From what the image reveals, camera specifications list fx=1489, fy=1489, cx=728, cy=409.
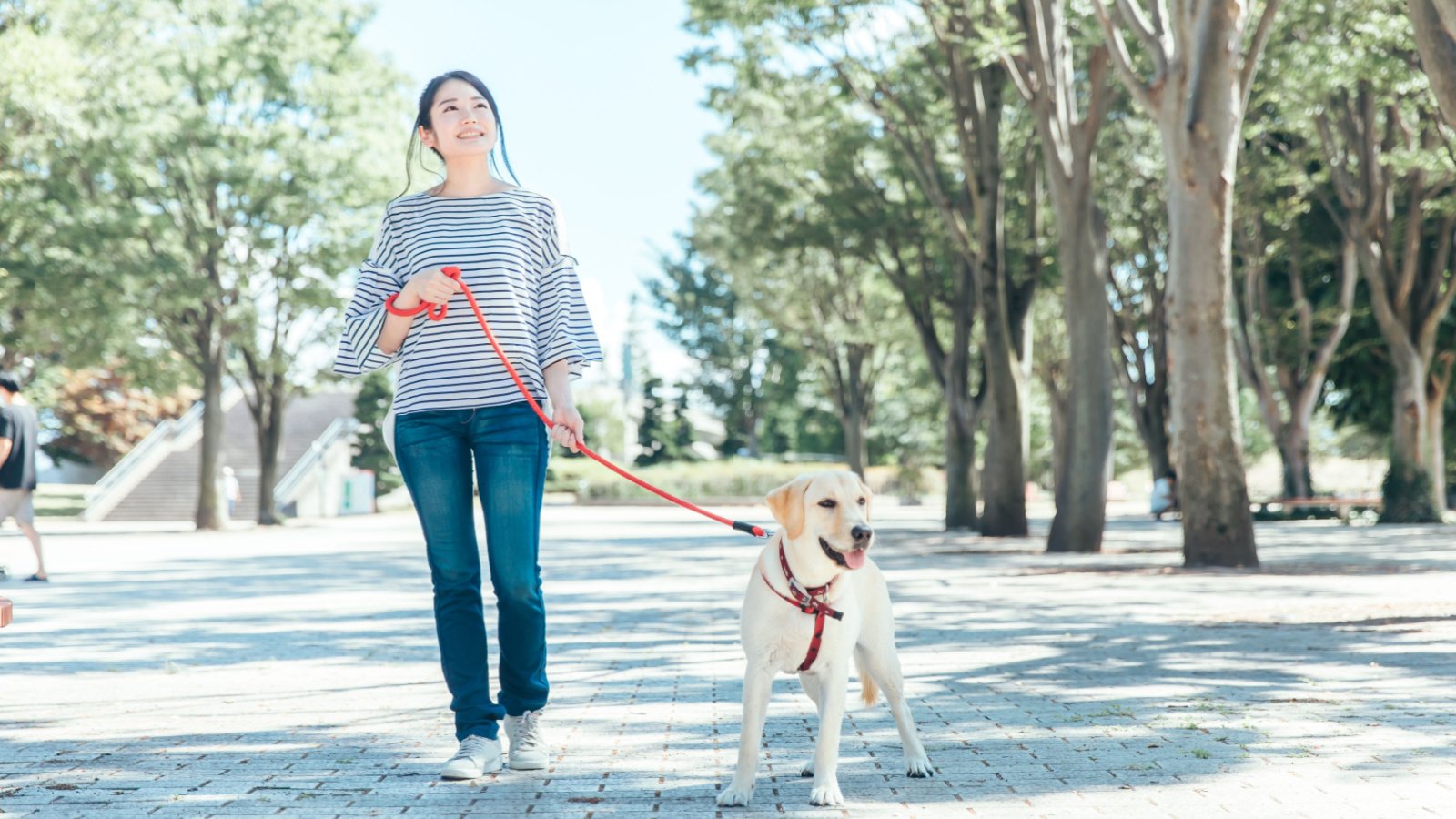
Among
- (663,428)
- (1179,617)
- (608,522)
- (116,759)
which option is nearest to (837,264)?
(608,522)

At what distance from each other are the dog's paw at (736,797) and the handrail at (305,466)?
38667 millimetres

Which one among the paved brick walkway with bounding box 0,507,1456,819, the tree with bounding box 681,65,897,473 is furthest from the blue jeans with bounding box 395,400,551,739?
the tree with bounding box 681,65,897,473

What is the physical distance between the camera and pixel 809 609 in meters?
4.44

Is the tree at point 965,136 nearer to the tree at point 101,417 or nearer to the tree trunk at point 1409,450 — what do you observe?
the tree trunk at point 1409,450

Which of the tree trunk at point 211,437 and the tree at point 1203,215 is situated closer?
the tree at point 1203,215

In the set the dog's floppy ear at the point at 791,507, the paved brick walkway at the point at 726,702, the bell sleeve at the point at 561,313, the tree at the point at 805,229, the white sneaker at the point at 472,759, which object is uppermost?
the tree at the point at 805,229

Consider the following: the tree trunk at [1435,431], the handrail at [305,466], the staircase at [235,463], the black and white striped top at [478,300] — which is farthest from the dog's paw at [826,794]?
the handrail at [305,466]

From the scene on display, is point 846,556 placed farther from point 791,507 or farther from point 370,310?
point 370,310

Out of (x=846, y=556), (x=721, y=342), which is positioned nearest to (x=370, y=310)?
(x=846, y=556)

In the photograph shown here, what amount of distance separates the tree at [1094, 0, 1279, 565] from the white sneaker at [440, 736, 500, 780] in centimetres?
1129

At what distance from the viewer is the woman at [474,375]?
16.1 ft

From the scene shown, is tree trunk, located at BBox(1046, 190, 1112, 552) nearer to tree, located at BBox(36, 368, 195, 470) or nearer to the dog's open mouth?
the dog's open mouth

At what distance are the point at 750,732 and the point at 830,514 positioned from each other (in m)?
0.70

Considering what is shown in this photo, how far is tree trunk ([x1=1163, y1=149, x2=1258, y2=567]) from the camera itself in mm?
14656
